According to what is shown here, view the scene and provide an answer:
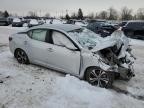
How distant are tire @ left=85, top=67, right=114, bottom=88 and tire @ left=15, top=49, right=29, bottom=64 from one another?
8.68ft

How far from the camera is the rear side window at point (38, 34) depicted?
6186 mm

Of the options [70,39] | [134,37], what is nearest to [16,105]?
[70,39]

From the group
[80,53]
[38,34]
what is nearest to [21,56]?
[38,34]

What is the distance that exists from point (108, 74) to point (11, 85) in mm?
2610

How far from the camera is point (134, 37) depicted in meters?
15.6

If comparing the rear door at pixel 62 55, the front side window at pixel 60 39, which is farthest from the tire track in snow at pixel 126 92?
the front side window at pixel 60 39

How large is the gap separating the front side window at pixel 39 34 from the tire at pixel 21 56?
2.53 ft

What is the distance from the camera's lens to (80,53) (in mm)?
5199

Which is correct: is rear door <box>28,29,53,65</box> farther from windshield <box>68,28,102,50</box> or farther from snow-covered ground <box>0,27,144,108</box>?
windshield <box>68,28,102,50</box>

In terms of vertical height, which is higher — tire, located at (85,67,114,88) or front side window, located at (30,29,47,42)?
front side window, located at (30,29,47,42)

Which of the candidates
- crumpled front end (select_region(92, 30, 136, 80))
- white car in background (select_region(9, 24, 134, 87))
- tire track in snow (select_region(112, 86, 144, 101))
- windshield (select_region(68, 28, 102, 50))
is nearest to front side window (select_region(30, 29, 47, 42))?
white car in background (select_region(9, 24, 134, 87))

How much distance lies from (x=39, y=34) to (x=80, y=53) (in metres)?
1.88

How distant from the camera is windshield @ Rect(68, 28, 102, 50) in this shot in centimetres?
550

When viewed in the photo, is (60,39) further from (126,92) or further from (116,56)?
(126,92)
